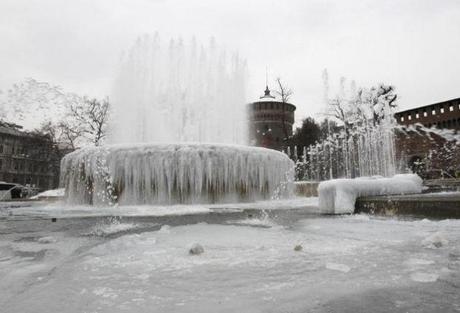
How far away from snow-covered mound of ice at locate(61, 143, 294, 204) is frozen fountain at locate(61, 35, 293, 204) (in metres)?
0.03

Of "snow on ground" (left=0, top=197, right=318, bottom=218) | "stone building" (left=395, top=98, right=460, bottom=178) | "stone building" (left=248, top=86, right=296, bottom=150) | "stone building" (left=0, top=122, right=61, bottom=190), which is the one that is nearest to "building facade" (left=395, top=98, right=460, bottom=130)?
"stone building" (left=395, top=98, right=460, bottom=178)

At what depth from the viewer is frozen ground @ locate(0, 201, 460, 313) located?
167 centimetres

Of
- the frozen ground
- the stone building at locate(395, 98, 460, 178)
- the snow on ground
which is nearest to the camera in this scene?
the frozen ground

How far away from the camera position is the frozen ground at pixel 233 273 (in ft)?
5.46

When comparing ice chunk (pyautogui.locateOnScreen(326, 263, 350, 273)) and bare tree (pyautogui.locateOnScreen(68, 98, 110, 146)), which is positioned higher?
bare tree (pyautogui.locateOnScreen(68, 98, 110, 146))

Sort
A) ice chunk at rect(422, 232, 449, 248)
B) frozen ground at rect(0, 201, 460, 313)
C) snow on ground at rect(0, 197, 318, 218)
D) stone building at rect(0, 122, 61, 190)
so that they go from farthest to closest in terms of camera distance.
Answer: stone building at rect(0, 122, 61, 190) → snow on ground at rect(0, 197, 318, 218) → ice chunk at rect(422, 232, 449, 248) → frozen ground at rect(0, 201, 460, 313)

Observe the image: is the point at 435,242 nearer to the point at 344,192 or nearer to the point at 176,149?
the point at 344,192

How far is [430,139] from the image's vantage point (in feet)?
135

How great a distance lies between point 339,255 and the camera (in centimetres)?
273

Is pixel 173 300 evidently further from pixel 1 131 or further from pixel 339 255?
pixel 1 131

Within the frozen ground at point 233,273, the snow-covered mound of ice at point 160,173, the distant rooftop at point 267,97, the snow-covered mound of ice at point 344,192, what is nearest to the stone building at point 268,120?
the distant rooftop at point 267,97

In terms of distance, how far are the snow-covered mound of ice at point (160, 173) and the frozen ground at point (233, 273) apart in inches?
279

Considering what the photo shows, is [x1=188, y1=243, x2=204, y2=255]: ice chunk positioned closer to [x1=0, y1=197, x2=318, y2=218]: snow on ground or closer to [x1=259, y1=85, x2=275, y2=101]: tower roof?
[x1=0, y1=197, x2=318, y2=218]: snow on ground

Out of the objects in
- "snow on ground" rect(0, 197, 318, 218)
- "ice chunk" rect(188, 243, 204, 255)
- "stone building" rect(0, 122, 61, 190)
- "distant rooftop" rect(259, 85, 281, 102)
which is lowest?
"ice chunk" rect(188, 243, 204, 255)
